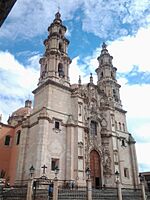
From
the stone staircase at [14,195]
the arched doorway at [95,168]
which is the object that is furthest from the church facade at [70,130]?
the stone staircase at [14,195]

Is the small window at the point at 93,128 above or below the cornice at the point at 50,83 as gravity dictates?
below

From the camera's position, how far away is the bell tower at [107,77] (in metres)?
38.2

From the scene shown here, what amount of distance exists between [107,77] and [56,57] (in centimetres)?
1228

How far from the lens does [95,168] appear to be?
28.8 metres

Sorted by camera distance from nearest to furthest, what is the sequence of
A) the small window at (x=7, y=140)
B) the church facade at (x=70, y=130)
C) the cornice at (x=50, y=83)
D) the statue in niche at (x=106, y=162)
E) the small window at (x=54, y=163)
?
the small window at (x=54, y=163), the church facade at (x=70, y=130), the cornice at (x=50, y=83), the statue in niche at (x=106, y=162), the small window at (x=7, y=140)

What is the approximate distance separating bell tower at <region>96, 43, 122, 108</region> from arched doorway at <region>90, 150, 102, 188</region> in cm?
1115

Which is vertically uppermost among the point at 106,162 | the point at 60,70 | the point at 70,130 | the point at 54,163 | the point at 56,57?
the point at 56,57

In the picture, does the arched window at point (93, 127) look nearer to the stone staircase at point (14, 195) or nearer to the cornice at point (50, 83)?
the cornice at point (50, 83)

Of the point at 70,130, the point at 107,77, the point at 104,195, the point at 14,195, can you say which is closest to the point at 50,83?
the point at 70,130

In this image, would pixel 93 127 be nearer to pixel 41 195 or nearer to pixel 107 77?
pixel 107 77

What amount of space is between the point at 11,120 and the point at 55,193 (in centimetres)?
3056

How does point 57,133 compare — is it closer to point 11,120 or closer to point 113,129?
point 113,129

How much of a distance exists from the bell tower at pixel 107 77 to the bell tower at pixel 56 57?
9.23 metres

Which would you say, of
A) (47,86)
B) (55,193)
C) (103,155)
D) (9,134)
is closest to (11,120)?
(9,134)
